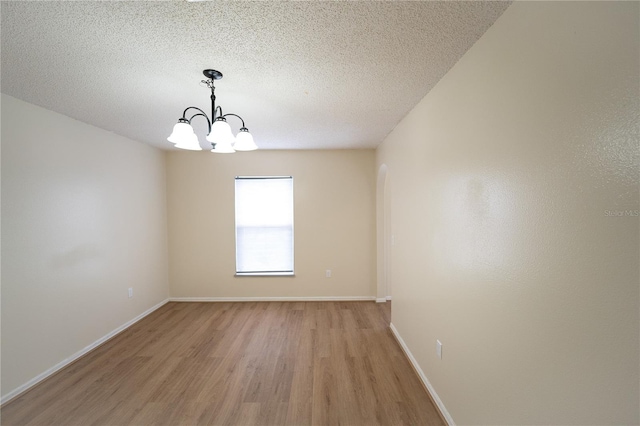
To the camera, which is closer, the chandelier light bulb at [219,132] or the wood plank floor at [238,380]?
the chandelier light bulb at [219,132]

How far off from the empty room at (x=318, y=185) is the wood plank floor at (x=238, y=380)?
2 centimetres

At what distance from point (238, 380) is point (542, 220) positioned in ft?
8.29

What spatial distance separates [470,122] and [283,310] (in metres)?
3.49

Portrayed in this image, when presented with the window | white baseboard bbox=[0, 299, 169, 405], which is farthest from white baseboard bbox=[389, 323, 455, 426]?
white baseboard bbox=[0, 299, 169, 405]

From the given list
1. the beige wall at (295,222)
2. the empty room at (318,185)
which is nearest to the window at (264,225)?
the beige wall at (295,222)

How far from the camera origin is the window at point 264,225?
452cm

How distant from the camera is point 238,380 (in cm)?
242

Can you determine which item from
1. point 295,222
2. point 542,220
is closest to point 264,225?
point 295,222

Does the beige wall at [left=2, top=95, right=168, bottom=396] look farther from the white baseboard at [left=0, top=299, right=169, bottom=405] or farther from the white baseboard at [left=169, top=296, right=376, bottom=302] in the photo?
the white baseboard at [left=169, top=296, right=376, bottom=302]

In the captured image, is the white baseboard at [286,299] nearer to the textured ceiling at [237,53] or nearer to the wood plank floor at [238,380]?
the wood plank floor at [238,380]

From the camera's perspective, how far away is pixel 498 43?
1.37 meters

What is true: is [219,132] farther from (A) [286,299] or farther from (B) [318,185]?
(A) [286,299]

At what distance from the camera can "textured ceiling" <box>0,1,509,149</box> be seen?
132 cm

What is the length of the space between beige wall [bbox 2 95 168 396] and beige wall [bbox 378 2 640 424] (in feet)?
11.2
